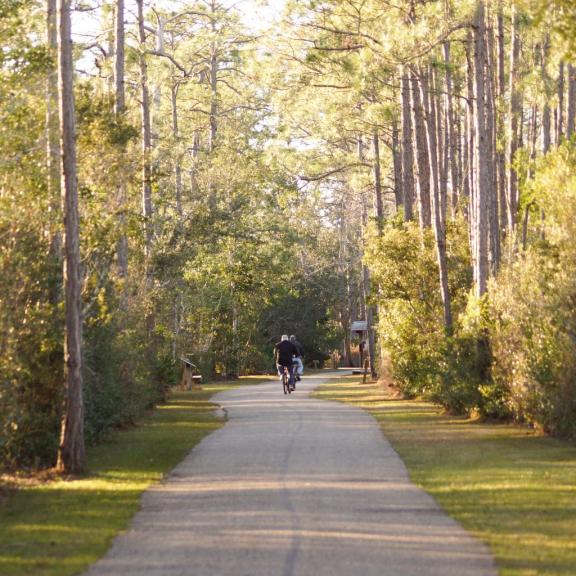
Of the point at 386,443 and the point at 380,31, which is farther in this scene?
the point at 380,31

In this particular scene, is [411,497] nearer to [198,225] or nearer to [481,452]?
[481,452]

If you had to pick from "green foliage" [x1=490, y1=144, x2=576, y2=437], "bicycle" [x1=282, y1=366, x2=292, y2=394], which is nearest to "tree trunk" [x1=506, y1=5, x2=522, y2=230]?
"bicycle" [x1=282, y1=366, x2=292, y2=394]

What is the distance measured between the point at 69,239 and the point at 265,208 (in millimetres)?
35244

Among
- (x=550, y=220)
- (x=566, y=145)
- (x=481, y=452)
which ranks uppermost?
(x=566, y=145)

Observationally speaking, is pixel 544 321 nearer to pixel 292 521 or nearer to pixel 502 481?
pixel 502 481

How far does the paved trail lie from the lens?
923 cm

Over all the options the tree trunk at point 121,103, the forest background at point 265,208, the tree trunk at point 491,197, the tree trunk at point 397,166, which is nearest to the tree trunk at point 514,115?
the forest background at point 265,208

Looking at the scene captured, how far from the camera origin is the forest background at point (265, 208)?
55.6ft

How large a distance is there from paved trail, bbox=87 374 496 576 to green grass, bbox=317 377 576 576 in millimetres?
302

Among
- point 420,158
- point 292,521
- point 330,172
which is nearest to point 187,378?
point 330,172

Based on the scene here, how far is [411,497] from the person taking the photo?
13148 millimetres

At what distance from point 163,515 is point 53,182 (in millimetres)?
9141

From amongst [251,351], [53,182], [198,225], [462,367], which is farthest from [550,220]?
[251,351]

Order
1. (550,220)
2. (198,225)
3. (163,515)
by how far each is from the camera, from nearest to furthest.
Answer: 1. (163,515)
2. (550,220)
3. (198,225)
